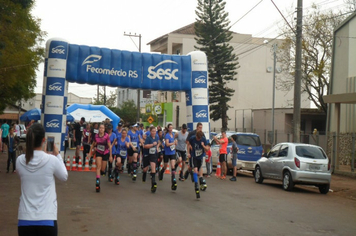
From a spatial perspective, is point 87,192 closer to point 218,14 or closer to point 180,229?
point 180,229

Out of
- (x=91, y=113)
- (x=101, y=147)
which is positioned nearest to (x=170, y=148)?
(x=101, y=147)

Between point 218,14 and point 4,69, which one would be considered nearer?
point 4,69

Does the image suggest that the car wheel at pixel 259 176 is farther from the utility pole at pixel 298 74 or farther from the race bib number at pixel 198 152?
the race bib number at pixel 198 152

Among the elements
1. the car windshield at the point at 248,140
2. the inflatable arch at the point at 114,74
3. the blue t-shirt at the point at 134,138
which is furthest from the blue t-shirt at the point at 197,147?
the car windshield at the point at 248,140

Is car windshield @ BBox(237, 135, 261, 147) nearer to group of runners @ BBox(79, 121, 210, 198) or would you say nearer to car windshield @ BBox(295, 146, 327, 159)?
group of runners @ BBox(79, 121, 210, 198)

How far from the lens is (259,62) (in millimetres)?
56281

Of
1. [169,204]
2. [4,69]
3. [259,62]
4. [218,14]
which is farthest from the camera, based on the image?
[259,62]

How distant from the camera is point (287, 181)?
54.9ft

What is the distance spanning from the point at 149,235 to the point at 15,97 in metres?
30.3

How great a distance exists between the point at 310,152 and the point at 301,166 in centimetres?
77

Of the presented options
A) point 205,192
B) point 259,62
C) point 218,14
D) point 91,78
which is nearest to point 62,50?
point 91,78

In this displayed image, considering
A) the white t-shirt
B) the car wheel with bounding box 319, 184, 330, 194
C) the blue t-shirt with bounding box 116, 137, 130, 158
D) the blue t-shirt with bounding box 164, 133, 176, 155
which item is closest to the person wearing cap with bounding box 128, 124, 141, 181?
the blue t-shirt with bounding box 116, 137, 130, 158

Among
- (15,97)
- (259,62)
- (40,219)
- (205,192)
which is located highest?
(259,62)

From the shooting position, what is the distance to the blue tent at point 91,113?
124 feet
